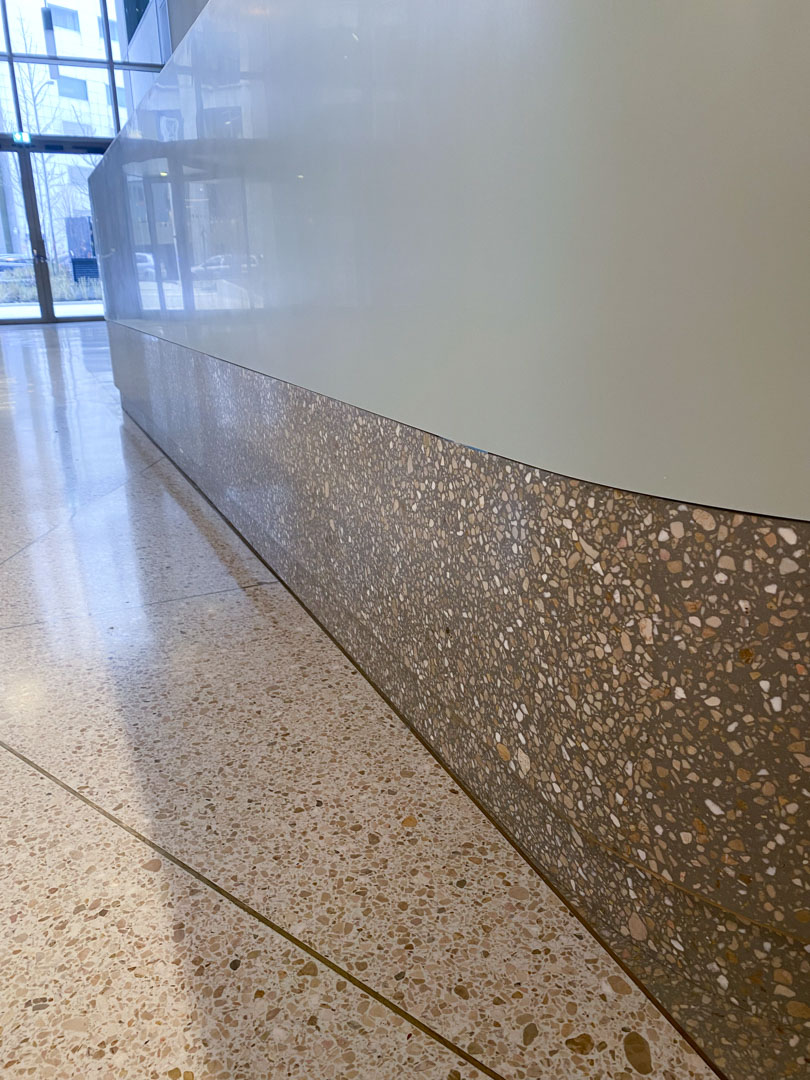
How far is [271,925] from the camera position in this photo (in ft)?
4.00

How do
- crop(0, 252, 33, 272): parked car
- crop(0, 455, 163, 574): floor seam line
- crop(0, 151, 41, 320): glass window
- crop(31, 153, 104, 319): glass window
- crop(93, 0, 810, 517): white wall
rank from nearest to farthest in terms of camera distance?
crop(93, 0, 810, 517): white wall, crop(0, 455, 163, 574): floor seam line, crop(0, 151, 41, 320): glass window, crop(31, 153, 104, 319): glass window, crop(0, 252, 33, 272): parked car

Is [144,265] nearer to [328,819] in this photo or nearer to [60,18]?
[328,819]

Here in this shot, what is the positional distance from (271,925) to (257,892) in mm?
78

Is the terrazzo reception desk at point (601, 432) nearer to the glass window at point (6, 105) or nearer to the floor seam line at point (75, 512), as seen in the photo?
the floor seam line at point (75, 512)

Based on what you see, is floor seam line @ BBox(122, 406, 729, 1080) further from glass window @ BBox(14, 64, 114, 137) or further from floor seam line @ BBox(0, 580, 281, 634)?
glass window @ BBox(14, 64, 114, 137)

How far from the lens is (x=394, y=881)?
51.2 inches

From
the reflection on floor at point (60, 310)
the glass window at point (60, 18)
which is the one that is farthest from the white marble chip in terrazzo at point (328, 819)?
the glass window at point (60, 18)

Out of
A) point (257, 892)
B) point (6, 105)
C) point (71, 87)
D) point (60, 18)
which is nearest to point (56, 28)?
point (60, 18)

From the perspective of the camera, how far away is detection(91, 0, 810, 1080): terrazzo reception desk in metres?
0.83

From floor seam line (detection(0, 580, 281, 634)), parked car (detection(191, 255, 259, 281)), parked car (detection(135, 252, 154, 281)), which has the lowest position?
floor seam line (detection(0, 580, 281, 634))

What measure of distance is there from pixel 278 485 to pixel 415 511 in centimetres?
99

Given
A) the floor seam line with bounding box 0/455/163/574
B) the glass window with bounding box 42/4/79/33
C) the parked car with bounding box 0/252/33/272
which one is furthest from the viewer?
the parked car with bounding box 0/252/33/272

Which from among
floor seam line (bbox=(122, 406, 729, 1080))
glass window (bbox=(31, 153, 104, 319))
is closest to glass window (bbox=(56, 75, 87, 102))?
glass window (bbox=(31, 153, 104, 319))

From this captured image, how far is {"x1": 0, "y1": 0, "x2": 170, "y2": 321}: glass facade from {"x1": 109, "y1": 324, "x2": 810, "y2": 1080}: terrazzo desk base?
16.2 metres
